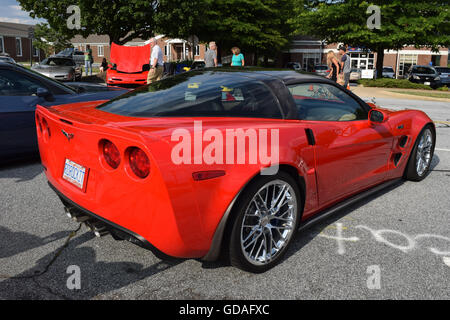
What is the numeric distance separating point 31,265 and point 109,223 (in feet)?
2.58

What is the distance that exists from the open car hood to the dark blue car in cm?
1054

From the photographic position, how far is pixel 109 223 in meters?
2.42

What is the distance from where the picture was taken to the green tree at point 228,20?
2814 cm

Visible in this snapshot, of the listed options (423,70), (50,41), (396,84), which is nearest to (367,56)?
(423,70)

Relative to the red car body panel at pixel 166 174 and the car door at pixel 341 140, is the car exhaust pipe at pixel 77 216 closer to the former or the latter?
the red car body panel at pixel 166 174

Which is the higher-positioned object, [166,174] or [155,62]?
[155,62]

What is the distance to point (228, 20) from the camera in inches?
1363

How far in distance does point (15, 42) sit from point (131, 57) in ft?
178

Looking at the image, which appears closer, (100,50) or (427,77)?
(427,77)

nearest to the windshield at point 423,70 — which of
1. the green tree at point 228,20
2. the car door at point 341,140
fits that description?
the green tree at point 228,20

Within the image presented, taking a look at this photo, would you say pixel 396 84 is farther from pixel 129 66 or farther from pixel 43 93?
pixel 43 93

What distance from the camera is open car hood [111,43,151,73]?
52.1 feet

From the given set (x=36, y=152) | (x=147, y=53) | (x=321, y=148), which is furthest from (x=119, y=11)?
(x=321, y=148)

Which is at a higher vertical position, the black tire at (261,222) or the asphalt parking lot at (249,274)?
the black tire at (261,222)
